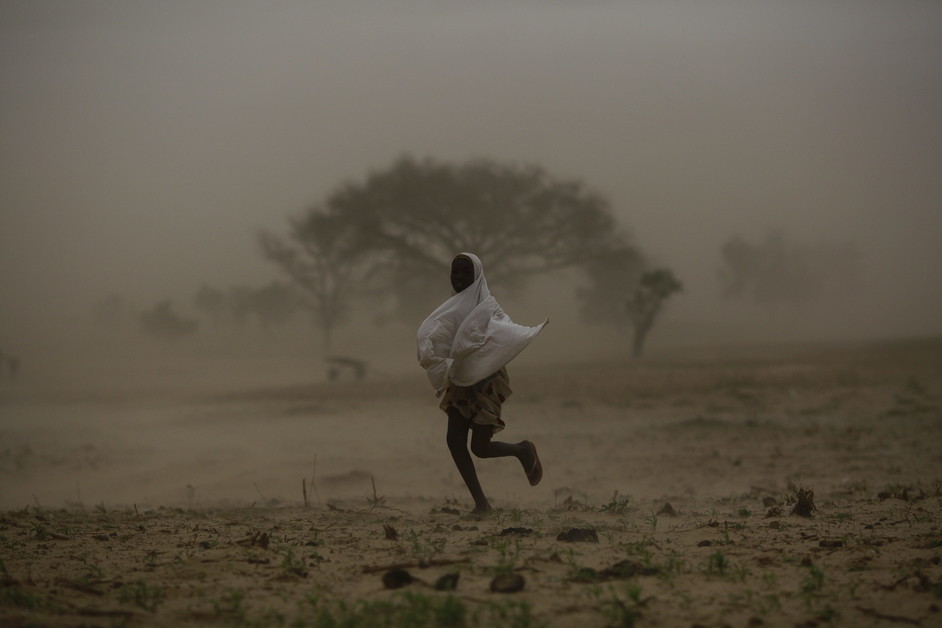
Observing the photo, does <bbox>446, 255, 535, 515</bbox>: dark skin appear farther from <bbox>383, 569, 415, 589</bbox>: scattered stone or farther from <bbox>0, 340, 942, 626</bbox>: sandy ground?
<bbox>383, 569, 415, 589</bbox>: scattered stone

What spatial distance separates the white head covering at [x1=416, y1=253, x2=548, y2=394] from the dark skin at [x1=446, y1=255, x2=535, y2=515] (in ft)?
0.23

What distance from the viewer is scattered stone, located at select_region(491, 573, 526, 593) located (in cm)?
391

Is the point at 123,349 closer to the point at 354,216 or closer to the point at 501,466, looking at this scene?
the point at 354,216

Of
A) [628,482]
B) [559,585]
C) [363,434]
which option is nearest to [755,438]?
[628,482]

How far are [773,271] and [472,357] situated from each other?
2576 inches

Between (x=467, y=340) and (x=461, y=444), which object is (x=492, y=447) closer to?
(x=461, y=444)

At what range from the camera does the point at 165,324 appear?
2251 inches

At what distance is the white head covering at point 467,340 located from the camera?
600 cm

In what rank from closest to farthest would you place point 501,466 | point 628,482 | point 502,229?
point 628,482
point 501,466
point 502,229

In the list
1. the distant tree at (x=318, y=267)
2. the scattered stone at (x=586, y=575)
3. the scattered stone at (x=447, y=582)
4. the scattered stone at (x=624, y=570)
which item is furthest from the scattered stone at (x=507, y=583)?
the distant tree at (x=318, y=267)

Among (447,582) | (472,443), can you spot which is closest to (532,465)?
(472,443)

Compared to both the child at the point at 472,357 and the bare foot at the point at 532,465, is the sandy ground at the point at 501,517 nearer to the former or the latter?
the bare foot at the point at 532,465

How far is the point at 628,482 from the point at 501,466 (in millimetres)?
2349

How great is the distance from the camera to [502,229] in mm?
34969
